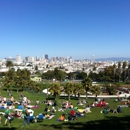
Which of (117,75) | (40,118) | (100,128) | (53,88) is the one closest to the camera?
(100,128)

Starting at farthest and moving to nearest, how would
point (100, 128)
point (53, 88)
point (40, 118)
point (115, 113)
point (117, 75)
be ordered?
point (117, 75), point (53, 88), point (115, 113), point (40, 118), point (100, 128)

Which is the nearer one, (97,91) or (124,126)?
(124,126)

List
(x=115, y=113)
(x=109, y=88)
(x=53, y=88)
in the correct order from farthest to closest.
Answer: (x=109, y=88) < (x=53, y=88) < (x=115, y=113)

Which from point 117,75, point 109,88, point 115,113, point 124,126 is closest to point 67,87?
point 109,88

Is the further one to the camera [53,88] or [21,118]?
[53,88]

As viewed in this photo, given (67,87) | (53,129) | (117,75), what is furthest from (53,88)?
(117,75)

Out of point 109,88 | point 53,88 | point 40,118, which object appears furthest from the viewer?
point 109,88

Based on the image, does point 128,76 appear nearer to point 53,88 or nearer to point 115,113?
point 53,88

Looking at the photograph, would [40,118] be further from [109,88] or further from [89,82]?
[109,88]
